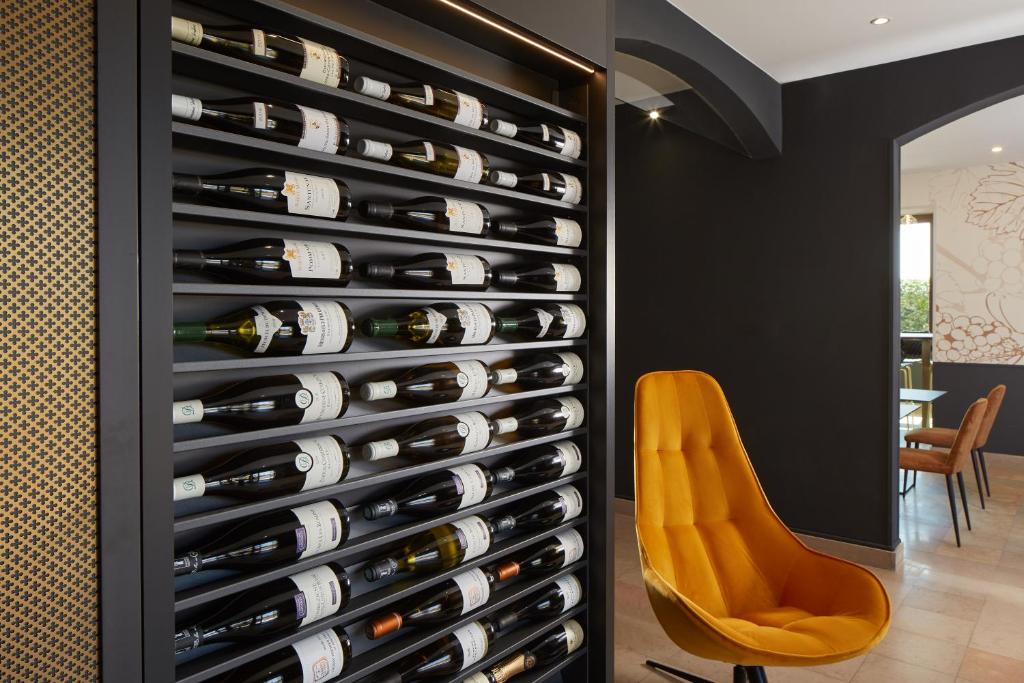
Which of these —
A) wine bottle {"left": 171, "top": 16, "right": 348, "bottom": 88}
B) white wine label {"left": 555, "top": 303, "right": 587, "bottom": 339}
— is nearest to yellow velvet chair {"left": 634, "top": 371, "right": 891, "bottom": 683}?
white wine label {"left": 555, "top": 303, "right": 587, "bottom": 339}

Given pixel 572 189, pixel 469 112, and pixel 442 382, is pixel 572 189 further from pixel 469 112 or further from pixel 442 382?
pixel 442 382

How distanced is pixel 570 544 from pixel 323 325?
1.06 meters

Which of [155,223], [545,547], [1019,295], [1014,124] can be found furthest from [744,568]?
[1019,295]

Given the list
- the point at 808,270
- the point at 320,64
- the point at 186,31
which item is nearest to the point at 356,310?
the point at 320,64

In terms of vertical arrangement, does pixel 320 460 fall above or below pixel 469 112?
below

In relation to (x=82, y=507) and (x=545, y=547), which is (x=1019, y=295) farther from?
(x=82, y=507)

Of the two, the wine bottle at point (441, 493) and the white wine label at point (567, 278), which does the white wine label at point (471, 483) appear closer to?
the wine bottle at point (441, 493)

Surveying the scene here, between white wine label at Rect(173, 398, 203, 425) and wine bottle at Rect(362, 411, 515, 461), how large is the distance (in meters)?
0.39

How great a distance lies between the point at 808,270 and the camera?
3.98m

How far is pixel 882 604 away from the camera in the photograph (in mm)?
1951

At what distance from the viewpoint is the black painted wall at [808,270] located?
3.68 metres

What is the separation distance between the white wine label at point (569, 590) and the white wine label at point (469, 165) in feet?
3.85

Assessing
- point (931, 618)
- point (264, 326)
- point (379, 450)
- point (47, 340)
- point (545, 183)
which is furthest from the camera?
point (931, 618)

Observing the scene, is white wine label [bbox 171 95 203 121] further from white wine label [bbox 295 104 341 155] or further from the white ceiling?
the white ceiling
